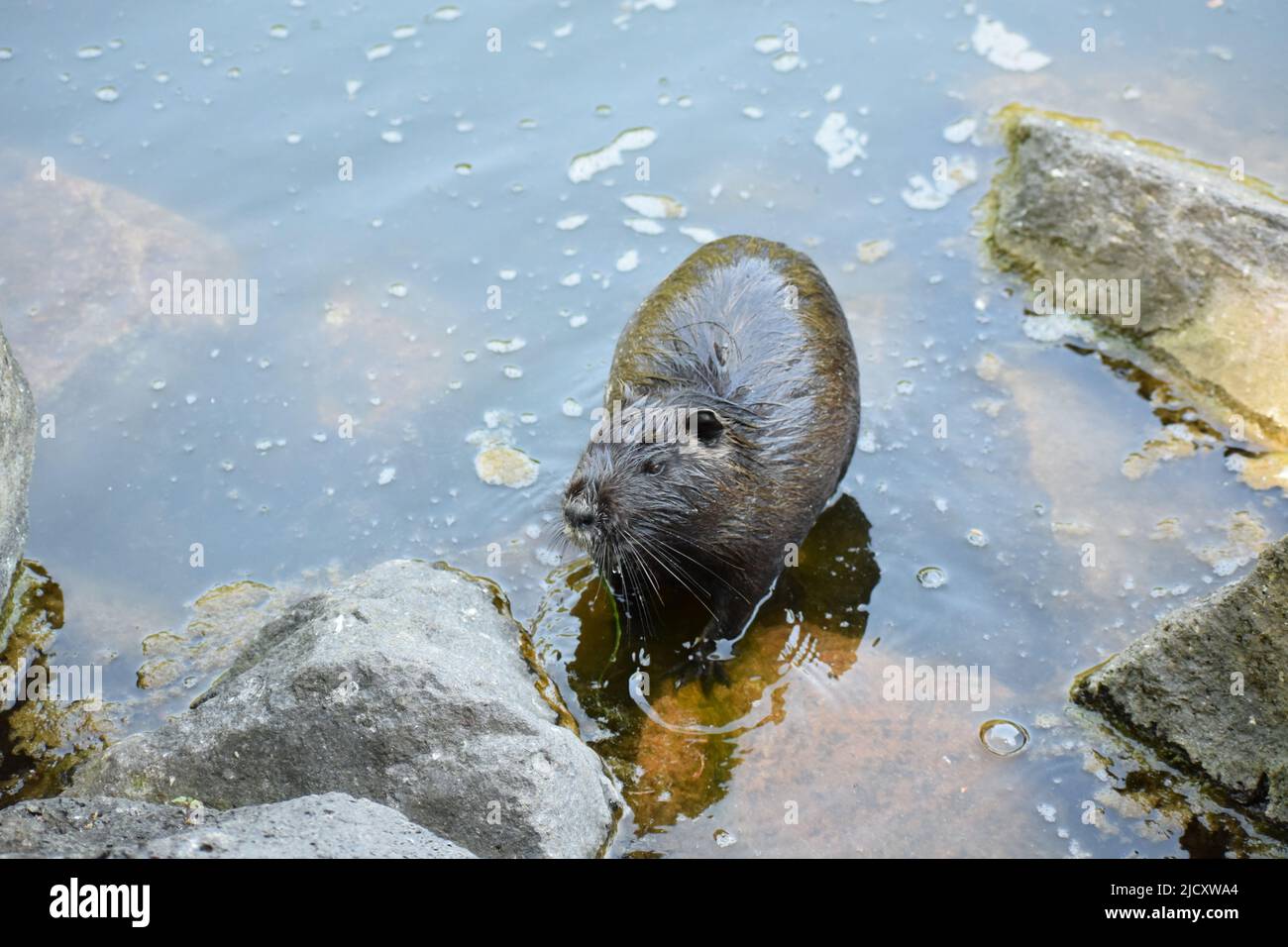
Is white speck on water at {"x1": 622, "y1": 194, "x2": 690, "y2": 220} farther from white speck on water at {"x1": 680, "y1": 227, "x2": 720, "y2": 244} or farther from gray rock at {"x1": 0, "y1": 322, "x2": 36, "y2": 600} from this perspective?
gray rock at {"x1": 0, "y1": 322, "x2": 36, "y2": 600}

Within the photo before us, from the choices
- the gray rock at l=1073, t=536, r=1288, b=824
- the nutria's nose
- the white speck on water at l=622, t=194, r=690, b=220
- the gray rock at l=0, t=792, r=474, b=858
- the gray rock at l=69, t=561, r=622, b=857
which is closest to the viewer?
the gray rock at l=0, t=792, r=474, b=858

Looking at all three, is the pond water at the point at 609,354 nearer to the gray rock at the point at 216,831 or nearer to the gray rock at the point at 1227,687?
the gray rock at the point at 1227,687

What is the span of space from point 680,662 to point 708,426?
1082mm

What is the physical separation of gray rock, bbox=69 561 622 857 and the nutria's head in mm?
895

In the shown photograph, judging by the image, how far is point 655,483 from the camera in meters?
5.19

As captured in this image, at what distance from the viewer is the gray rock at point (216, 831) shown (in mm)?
3326

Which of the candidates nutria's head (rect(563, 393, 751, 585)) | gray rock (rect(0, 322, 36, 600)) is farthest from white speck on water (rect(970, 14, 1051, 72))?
gray rock (rect(0, 322, 36, 600))

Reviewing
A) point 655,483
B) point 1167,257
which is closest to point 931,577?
point 655,483

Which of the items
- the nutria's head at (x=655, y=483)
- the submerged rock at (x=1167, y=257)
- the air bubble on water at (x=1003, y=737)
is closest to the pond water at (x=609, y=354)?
the air bubble on water at (x=1003, y=737)

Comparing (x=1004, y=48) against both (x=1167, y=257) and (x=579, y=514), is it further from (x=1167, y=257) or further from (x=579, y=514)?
(x=579, y=514)

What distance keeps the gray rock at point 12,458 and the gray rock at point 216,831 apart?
1735 mm

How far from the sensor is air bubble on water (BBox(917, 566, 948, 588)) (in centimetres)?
588

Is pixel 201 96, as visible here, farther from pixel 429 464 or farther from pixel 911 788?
pixel 911 788

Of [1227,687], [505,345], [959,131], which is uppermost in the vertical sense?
[959,131]
